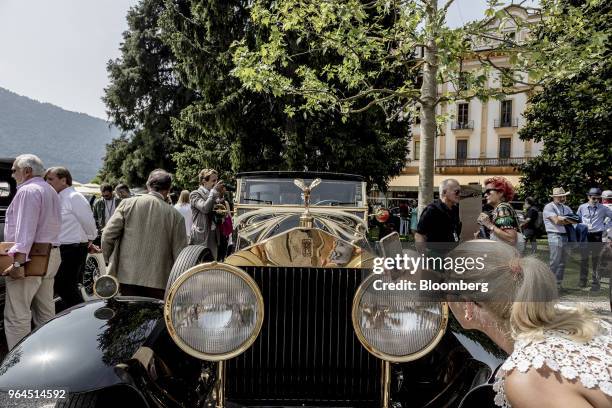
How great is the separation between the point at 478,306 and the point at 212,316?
112 centimetres

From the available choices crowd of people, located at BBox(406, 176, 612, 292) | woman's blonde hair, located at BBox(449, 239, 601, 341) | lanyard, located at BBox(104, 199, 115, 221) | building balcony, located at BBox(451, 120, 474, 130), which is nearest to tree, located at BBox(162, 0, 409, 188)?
lanyard, located at BBox(104, 199, 115, 221)

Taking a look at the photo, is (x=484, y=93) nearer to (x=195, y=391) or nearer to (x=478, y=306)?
(x=478, y=306)

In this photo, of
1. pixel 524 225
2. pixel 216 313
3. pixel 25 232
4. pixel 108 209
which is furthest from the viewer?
pixel 108 209

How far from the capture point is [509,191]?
4609 millimetres

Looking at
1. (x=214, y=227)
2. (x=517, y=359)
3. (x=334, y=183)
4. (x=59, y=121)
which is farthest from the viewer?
(x=59, y=121)

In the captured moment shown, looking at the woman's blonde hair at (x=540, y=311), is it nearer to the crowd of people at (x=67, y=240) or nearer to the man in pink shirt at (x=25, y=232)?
the crowd of people at (x=67, y=240)

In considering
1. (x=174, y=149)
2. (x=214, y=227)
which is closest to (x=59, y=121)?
(x=174, y=149)

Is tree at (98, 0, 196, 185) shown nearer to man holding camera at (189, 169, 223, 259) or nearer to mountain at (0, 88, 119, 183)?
man holding camera at (189, 169, 223, 259)

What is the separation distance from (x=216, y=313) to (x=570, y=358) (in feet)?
4.36

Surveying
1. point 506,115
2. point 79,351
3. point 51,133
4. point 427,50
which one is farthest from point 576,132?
point 51,133

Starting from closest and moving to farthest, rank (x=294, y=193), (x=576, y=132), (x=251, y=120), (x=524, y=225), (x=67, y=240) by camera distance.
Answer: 1. (x=67, y=240)
2. (x=294, y=193)
3. (x=524, y=225)
4. (x=576, y=132)
5. (x=251, y=120)

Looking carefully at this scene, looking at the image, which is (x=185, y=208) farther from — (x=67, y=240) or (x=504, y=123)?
→ (x=504, y=123)

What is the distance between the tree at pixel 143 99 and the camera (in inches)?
850

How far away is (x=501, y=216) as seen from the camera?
438 cm
